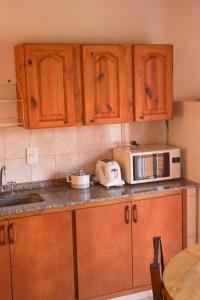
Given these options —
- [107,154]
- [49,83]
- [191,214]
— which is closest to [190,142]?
[191,214]

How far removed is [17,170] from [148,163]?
1.06 m

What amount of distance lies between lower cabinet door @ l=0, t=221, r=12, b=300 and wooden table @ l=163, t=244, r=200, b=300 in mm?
1217

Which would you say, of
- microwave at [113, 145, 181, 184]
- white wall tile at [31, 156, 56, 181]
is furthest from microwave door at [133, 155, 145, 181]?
white wall tile at [31, 156, 56, 181]

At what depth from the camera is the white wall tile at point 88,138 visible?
11.2 feet

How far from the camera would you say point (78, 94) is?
10.1 feet

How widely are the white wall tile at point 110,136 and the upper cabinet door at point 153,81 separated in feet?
1.02

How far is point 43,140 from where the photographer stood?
3.28 m

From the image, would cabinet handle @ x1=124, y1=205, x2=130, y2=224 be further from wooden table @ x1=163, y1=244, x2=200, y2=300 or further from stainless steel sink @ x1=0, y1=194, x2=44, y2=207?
wooden table @ x1=163, y1=244, x2=200, y2=300

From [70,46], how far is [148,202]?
1.32 metres


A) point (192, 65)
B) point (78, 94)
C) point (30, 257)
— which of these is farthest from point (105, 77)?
point (30, 257)

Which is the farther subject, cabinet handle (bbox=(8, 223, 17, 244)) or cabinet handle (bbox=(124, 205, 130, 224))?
cabinet handle (bbox=(124, 205, 130, 224))

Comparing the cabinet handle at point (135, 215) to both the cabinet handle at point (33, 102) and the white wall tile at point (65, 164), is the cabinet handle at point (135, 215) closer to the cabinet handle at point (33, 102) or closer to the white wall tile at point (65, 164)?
the white wall tile at point (65, 164)

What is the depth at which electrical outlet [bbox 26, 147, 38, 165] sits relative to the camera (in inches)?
127

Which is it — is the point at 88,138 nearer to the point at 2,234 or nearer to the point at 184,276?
the point at 2,234
